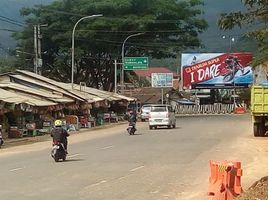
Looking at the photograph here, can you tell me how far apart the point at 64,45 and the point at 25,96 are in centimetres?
2766

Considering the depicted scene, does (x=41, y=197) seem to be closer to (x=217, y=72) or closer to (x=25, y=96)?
(x=25, y=96)

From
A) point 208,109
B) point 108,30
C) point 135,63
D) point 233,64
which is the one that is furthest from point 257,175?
point 208,109

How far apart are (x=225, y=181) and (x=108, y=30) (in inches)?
2147

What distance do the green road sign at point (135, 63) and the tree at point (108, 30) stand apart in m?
2.86

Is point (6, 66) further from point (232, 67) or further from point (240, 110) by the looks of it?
point (240, 110)

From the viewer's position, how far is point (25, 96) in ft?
131

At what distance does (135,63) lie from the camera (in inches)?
2581

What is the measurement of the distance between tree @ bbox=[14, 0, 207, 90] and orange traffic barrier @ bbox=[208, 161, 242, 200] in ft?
172

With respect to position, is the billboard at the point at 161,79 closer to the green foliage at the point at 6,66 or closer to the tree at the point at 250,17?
the green foliage at the point at 6,66

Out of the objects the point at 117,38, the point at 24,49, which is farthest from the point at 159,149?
the point at 24,49

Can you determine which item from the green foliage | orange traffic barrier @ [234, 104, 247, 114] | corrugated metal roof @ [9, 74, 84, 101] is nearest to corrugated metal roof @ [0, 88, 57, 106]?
corrugated metal roof @ [9, 74, 84, 101]

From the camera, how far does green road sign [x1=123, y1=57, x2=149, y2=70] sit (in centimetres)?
6506

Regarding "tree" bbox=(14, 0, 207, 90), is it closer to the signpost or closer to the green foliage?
the green foliage

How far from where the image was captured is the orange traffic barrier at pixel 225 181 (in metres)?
12.1
